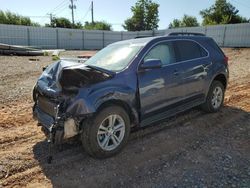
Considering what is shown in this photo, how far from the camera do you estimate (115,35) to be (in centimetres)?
3903

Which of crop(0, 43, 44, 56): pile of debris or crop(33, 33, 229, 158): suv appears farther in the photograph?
crop(0, 43, 44, 56): pile of debris

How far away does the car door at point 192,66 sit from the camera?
5.32 meters

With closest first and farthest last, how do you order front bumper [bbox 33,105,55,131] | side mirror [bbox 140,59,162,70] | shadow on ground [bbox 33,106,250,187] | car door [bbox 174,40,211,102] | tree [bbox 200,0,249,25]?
shadow on ground [bbox 33,106,250,187] < front bumper [bbox 33,105,55,131] < side mirror [bbox 140,59,162,70] < car door [bbox 174,40,211,102] < tree [bbox 200,0,249,25]

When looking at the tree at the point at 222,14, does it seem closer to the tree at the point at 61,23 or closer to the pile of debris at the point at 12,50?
the tree at the point at 61,23

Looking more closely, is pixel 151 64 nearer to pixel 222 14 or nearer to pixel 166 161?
pixel 166 161

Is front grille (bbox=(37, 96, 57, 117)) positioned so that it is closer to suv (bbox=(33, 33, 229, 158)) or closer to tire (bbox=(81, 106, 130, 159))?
suv (bbox=(33, 33, 229, 158))

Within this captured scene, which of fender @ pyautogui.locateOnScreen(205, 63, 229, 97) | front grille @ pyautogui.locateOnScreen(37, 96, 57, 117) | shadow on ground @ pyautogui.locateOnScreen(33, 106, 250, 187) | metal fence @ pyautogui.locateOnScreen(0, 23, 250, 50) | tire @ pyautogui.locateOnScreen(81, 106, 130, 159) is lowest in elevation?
shadow on ground @ pyautogui.locateOnScreen(33, 106, 250, 187)

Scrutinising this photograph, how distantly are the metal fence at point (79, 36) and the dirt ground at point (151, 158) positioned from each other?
82.9 ft

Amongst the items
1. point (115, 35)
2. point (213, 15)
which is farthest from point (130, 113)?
point (213, 15)

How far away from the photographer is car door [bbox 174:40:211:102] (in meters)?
5.32

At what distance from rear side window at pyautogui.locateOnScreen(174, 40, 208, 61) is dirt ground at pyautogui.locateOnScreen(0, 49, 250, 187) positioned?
53.4 inches

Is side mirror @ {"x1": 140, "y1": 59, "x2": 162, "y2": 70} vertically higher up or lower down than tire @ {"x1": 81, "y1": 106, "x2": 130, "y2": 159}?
higher up

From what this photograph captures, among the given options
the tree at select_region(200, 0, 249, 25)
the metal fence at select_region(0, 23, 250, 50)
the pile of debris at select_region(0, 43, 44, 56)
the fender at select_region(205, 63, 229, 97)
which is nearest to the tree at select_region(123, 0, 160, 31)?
the tree at select_region(200, 0, 249, 25)

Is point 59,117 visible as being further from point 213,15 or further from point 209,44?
point 213,15
